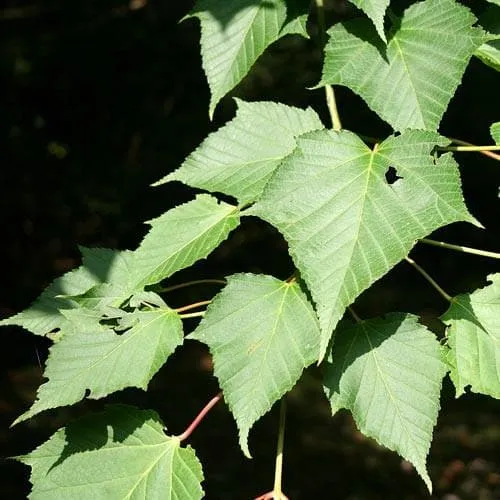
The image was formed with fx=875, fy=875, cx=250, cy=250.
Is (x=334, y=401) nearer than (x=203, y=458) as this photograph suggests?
Yes

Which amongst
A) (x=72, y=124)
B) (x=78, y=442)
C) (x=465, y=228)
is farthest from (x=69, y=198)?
(x=78, y=442)

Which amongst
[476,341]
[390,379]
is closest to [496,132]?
[476,341]

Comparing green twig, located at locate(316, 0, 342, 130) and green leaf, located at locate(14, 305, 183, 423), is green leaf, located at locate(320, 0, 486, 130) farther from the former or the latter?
green leaf, located at locate(14, 305, 183, 423)

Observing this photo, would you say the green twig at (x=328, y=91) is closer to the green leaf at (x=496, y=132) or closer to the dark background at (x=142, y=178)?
the green leaf at (x=496, y=132)

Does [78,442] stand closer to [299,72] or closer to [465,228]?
[299,72]

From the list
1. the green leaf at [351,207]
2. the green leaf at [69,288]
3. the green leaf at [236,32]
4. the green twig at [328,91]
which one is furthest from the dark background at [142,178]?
the green leaf at [351,207]

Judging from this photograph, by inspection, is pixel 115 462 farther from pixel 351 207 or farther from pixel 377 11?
pixel 377 11
